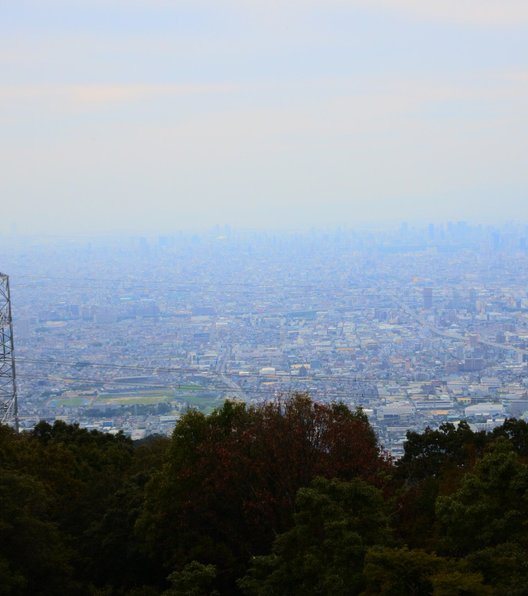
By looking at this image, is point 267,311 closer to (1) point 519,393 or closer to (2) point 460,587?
(1) point 519,393

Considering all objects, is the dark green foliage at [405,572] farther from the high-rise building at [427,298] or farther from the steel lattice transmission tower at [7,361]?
the high-rise building at [427,298]

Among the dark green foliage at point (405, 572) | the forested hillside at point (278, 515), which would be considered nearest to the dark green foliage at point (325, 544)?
the forested hillside at point (278, 515)

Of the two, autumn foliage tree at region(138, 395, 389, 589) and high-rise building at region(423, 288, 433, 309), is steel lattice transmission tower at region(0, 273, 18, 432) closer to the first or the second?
autumn foliage tree at region(138, 395, 389, 589)

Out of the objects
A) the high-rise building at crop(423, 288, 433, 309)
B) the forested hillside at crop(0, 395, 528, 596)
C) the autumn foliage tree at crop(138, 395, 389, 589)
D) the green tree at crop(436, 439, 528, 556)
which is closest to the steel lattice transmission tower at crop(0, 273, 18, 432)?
the forested hillside at crop(0, 395, 528, 596)

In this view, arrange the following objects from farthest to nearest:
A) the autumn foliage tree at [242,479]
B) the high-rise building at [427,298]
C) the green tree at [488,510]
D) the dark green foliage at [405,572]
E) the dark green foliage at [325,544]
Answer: the high-rise building at [427,298]
the autumn foliage tree at [242,479]
the green tree at [488,510]
the dark green foliage at [325,544]
the dark green foliage at [405,572]

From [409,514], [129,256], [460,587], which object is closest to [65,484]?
[409,514]

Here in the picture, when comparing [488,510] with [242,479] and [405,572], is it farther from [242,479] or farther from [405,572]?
[242,479]

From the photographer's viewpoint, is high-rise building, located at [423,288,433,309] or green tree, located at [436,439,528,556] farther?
high-rise building, located at [423,288,433,309]

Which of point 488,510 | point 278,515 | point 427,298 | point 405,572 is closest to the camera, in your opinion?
point 405,572

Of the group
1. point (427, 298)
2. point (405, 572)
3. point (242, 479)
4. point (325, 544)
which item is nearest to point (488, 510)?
point (325, 544)

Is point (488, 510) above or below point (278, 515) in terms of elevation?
above
